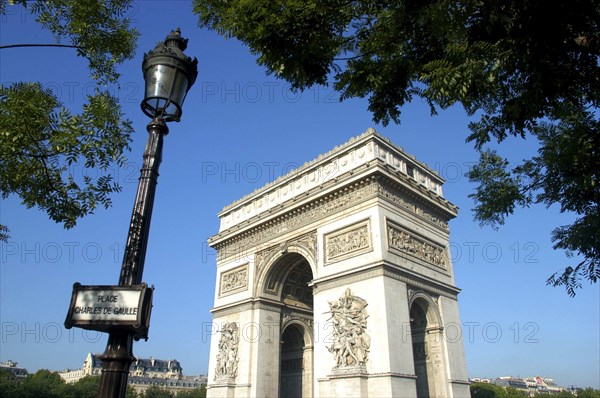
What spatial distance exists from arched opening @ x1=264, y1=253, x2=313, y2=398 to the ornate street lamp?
1871 cm

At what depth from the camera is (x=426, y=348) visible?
1964 cm

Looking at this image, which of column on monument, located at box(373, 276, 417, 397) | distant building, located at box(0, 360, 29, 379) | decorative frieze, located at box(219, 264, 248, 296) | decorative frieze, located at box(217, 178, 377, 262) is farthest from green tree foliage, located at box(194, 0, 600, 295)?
distant building, located at box(0, 360, 29, 379)

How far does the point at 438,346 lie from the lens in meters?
19.3

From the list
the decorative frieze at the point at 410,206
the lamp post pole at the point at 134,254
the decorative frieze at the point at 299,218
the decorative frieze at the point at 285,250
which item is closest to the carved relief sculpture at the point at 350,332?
the decorative frieze at the point at 285,250

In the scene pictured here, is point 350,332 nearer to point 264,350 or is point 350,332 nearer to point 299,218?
point 264,350

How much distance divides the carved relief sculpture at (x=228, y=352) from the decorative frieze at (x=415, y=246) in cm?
966

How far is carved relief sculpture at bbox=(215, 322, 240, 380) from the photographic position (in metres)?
22.4

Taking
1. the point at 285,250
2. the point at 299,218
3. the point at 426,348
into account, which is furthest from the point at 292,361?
the point at 299,218

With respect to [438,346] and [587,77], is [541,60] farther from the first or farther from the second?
[438,346]

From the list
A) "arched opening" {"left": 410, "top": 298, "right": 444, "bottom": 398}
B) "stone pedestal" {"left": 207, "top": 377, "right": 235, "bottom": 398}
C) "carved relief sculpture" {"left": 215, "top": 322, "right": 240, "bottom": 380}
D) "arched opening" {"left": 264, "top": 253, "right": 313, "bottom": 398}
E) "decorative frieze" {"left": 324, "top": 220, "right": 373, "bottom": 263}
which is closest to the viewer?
"decorative frieze" {"left": 324, "top": 220, "right": 373, "bottom": 263}

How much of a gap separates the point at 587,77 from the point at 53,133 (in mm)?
7921

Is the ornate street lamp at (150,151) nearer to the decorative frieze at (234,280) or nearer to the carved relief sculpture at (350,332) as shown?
the carved relief sculpture at (350,332)

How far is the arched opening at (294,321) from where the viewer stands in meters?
23.4

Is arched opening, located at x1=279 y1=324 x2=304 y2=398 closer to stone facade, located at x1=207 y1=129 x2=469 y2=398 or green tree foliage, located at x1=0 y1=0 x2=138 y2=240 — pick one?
stone facade, located at x1=207 y1=129 x2=469 y2=398
